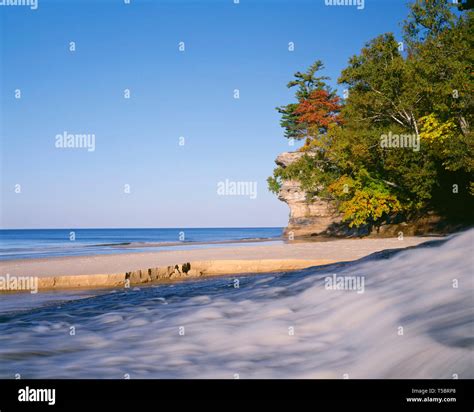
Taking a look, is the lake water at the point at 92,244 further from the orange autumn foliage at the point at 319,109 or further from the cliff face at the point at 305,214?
the orange autumn foliage at the point at 319,109

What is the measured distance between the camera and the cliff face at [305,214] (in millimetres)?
48628

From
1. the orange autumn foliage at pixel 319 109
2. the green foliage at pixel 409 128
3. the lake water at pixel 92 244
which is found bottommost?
the lake water at pixel 92 244

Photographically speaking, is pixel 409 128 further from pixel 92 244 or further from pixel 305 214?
pixel 92 244

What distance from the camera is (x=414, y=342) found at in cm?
448

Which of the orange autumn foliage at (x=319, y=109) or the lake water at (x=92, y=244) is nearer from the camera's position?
the lake water at (x=92, y=244)

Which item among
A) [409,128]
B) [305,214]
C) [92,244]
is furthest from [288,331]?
[92,244]

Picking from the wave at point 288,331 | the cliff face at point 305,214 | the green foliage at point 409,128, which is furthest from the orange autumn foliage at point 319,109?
the wave at point 288,331

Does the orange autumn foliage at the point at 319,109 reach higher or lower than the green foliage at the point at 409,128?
higher

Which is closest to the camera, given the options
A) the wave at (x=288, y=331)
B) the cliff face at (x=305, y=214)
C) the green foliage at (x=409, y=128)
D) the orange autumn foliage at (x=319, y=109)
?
the wave at (x=288, y=331)

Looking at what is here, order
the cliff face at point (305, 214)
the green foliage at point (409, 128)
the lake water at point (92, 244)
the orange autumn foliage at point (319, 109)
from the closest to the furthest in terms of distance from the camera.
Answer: the green foliage at point (409, 128) < the lake water at point (92, 244) < the cliff face at point (305, 214) < the orange autumn foliage at point (319, 109)

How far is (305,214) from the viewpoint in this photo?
50.8 meters

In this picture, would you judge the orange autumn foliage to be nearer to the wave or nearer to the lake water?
the lake water

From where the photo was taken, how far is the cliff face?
48.6 m

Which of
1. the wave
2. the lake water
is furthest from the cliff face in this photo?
the wave
